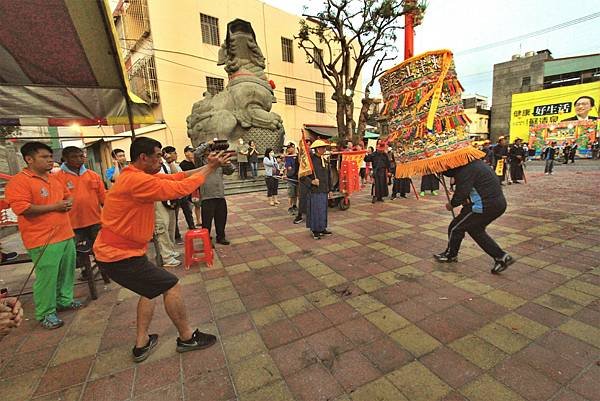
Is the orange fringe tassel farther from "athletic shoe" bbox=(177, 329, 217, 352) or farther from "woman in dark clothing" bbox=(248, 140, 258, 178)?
"woman in dark clothing" bbox=(248, 140, 258, 178)

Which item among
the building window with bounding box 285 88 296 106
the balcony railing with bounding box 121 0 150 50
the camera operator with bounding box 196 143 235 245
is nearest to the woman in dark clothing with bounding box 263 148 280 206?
the camera operator with bounding box 196 143 235 245

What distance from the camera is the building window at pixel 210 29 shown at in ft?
59.6

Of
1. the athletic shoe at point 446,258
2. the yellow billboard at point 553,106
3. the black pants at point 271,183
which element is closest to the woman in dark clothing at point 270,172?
the black pants at point 271,183

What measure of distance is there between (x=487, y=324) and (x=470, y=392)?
90cm

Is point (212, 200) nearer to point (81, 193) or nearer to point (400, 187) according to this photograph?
point (81, 193)

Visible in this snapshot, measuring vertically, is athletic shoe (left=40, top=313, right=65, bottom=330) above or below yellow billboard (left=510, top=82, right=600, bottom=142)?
below

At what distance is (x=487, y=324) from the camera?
2.61 metres

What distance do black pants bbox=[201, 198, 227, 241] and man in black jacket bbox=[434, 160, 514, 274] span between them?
3.59 meters

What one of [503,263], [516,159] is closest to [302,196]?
[503,263]

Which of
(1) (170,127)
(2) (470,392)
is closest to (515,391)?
(2) (470,392)

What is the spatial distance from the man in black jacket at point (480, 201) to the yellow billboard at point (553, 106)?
28.4 meters

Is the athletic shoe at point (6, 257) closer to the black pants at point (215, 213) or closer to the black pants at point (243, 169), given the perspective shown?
the black pants at point (215, 213)

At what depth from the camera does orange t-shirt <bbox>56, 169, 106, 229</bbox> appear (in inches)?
139

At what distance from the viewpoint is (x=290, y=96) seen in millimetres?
23078
